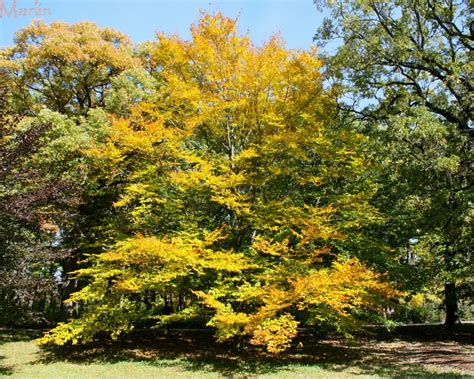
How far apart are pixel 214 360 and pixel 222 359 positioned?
29 cm

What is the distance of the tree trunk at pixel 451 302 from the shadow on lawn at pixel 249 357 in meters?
4.64

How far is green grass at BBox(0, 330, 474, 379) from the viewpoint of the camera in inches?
395

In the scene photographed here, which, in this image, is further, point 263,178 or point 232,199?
point 263,178

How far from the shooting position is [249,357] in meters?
12.1

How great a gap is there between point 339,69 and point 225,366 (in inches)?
384

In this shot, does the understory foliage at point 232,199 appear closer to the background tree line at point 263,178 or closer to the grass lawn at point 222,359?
the background tree line at point 263,178

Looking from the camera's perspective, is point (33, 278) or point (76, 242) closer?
point (33, 278)

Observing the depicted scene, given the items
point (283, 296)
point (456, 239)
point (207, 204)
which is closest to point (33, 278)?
point (207, 204)

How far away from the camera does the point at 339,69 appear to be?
12383mm

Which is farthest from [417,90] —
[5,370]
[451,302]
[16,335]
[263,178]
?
[16,335]

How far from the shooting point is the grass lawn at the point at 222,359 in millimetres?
10070

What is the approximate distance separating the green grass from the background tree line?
3.50 feet

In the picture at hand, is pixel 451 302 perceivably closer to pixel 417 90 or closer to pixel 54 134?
pixel 417 90

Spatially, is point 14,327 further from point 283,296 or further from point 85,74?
point 283,296
